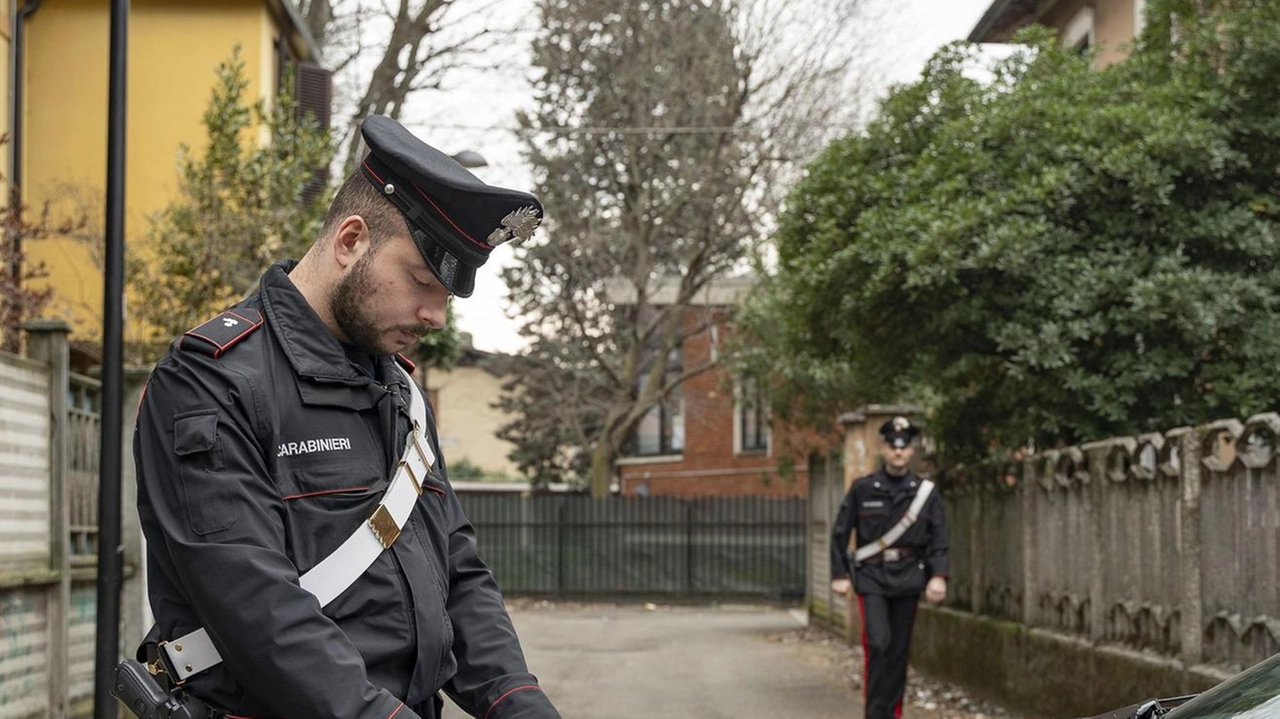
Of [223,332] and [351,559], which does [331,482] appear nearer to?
[351,559]

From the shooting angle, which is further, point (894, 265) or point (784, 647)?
point (784, 647)

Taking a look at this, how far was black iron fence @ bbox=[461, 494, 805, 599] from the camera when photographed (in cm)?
2661

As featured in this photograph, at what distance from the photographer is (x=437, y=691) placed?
330 centimetres

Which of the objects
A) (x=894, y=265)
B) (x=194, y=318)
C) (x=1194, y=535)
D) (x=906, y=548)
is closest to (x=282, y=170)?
(x=194, y=318)

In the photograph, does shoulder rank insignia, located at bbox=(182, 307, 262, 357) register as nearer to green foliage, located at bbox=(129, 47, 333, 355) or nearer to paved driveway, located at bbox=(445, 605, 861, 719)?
paved driveway, located at bbox=(445, 605, 861, 719)

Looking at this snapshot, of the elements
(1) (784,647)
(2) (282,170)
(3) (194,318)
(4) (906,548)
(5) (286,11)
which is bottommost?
(1) (784,647)

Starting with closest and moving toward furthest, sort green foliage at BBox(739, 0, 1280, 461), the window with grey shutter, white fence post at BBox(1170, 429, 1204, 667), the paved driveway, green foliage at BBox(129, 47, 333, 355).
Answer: white fence post at BBox(1170, 429, 1204, 667)
green foliage at BBox(739, 0, 1280, 461)
the paved driveway
green foliage at BBox(129, 47, 333, 355)
the window with grey shutter

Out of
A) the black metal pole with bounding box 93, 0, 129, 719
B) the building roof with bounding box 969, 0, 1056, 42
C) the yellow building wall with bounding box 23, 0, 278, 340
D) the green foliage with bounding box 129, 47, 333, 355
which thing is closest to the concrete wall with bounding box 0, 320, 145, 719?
the black metal pole with bounding box 93, 0, 129, 719

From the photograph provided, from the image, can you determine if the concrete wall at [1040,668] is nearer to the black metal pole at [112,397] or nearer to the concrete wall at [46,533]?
the black metal pole at [112,397]

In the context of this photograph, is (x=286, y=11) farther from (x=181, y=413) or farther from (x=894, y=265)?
(x=181, y=413)

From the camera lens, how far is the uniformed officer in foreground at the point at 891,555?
10.7 meters

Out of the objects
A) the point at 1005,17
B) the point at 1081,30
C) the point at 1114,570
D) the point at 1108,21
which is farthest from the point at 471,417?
the point at 1114,570

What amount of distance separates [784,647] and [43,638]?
401 inches

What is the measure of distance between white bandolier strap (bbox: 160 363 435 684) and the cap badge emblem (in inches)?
17.2
